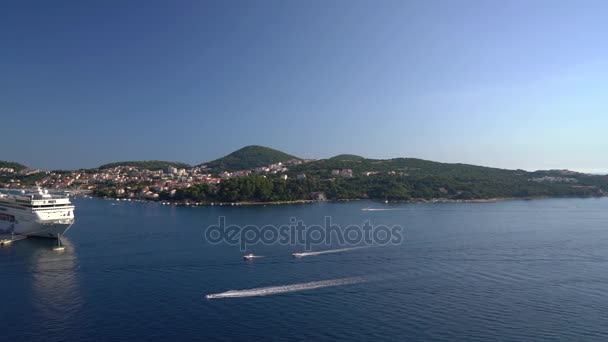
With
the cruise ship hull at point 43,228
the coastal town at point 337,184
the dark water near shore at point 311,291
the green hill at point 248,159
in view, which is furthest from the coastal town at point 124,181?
the dark water near shore at point 311,291

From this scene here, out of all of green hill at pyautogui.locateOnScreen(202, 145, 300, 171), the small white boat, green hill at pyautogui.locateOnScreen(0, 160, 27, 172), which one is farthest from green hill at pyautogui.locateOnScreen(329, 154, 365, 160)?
the small white boat

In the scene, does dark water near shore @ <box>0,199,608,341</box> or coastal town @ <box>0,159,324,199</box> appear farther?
coastal town @ <box>0,159,324,199</box>

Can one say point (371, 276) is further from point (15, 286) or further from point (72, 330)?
point (15, 286)

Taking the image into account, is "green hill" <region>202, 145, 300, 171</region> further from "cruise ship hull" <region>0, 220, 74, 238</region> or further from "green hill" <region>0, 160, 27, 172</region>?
"cruise ship hull" <region>0, 220, 74, 238</region>

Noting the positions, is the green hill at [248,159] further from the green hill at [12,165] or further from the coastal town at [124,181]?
the green hill at [12,165]

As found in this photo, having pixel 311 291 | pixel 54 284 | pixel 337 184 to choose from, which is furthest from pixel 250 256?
pixel 337 184

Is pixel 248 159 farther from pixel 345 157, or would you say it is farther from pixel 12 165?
pixel 12 165
